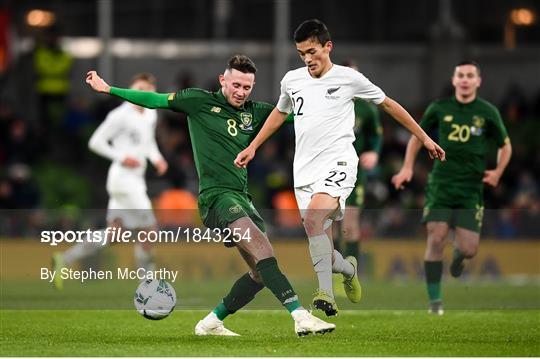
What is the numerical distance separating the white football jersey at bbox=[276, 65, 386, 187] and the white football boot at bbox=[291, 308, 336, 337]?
3.80 feet

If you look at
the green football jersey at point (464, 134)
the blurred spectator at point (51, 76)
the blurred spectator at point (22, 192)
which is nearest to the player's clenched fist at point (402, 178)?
the green football jersey at point (464, 134)

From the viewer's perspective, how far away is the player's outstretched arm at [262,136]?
37.7 feet

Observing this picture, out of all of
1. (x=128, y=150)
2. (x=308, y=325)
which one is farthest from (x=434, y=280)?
(x=128, y=150)

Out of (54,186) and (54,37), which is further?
(54,37)

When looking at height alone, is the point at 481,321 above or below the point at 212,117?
below

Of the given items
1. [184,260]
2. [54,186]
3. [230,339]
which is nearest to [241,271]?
[184,260]

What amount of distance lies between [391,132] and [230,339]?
15875mm

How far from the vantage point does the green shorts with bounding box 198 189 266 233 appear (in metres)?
11.6

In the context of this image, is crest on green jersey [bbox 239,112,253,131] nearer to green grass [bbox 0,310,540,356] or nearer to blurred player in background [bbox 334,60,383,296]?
green grass [bbox 0,310,540,356]

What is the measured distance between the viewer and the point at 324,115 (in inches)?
462

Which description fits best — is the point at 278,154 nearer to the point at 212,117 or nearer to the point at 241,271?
the point at 241,271

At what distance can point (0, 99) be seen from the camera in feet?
91.7

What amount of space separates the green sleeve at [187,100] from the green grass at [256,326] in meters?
1.88

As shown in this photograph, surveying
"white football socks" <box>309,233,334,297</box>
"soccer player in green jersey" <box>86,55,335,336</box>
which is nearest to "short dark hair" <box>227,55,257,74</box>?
"soccer player in green jersey" <box>86,55,335,336</box>
